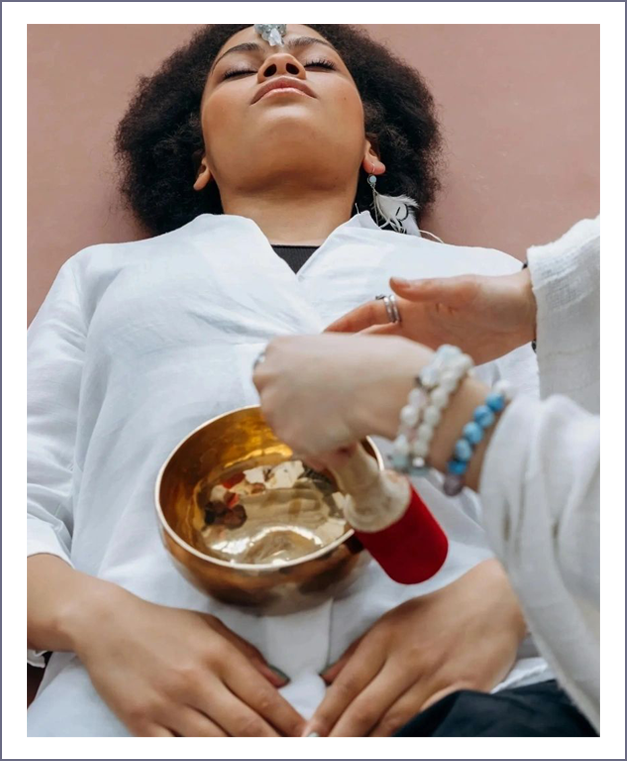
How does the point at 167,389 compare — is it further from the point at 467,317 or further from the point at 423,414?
the point at 423,414

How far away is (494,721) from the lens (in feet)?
2.25

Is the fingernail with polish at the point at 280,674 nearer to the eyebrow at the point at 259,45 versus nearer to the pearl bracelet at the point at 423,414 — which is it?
the pearl bracelet at the point at 423,414

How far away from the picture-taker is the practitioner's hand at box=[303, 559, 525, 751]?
2.43 feet

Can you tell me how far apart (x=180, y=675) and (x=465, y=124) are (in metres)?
0.90

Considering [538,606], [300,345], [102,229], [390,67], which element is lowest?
[538,606]

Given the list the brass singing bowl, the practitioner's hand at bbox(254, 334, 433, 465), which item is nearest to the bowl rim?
the brass singing bowl

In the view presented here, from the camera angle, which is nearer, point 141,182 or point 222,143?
point 222,143

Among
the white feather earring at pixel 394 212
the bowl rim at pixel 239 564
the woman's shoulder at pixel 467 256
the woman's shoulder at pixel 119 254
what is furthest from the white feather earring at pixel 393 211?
the bowl rim at pixel 239 564

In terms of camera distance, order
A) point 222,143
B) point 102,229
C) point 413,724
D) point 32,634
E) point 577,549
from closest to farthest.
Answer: point 577,549, point 413,724, point 32,634, point 222,143, point 102,229

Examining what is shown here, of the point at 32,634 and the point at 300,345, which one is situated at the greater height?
the point at 300,345

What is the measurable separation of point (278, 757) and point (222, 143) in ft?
2.27

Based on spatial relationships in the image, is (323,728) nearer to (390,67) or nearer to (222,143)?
(222,143)

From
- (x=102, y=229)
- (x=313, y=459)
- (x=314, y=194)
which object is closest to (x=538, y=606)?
(x=313, y=459)

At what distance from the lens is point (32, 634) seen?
827mm
